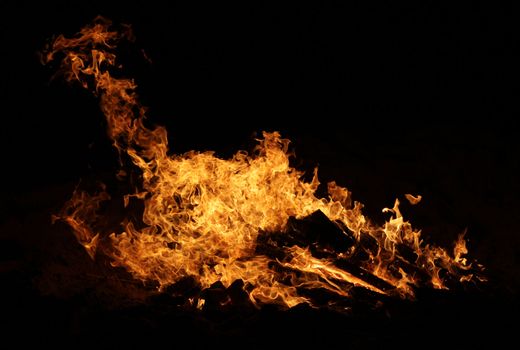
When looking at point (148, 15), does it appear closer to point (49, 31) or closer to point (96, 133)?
point (49, 31)

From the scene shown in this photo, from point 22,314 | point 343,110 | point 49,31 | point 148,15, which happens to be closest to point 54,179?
point 49,31

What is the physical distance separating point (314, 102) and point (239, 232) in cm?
532

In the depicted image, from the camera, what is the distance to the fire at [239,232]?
16.7 ft

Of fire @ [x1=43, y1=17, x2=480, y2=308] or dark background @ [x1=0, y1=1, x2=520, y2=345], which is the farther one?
dark background @ [x1=0, y1=1, x2=520, y2=345]

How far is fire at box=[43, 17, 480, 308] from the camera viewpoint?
5090 mm

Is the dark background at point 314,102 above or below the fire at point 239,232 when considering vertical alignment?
above

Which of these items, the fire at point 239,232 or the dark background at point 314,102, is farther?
the dark background at point 314,102

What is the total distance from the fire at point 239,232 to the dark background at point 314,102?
987mm

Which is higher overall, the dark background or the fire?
the dark background

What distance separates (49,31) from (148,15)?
185 cm

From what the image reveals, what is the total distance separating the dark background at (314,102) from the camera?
24.4 feet

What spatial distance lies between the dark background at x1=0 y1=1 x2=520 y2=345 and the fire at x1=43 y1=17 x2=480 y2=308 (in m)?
0.99

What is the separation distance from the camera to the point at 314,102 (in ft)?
34.2

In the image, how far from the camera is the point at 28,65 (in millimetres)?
8469
